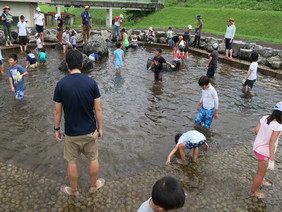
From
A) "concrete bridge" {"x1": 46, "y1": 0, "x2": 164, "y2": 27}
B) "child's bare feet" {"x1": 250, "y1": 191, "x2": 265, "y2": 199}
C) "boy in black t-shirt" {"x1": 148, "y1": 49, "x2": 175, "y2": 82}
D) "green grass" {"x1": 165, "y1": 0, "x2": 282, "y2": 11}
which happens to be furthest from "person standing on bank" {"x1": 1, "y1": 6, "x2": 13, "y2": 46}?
"green grass" {"x1": 165, "y1": 0, "x2": 282, "y2": 11}

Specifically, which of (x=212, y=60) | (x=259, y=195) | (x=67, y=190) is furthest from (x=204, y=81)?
(x=212, y=60)

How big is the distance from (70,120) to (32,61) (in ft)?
28.7

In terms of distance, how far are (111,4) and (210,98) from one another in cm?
2651

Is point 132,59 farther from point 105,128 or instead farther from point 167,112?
point 105,128

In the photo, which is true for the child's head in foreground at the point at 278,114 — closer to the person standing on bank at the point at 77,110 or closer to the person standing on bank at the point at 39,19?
the person standing on bank at the point at 77,110

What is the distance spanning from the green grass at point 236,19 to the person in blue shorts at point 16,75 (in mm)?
14830

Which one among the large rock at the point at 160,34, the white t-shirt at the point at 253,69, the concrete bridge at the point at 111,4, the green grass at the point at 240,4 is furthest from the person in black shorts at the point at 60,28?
the green grass at the point at 240,4

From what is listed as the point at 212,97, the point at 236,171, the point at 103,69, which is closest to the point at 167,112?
the point at 212,97

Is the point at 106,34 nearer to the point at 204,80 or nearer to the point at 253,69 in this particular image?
the point at 253,69

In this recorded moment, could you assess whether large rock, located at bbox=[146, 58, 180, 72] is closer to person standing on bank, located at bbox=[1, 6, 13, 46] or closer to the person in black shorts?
the person in black shorts

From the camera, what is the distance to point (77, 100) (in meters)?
3.46

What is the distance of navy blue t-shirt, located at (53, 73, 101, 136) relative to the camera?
11.2ft

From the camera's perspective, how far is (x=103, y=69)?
1223cm

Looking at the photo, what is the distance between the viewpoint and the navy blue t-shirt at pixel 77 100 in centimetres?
341
